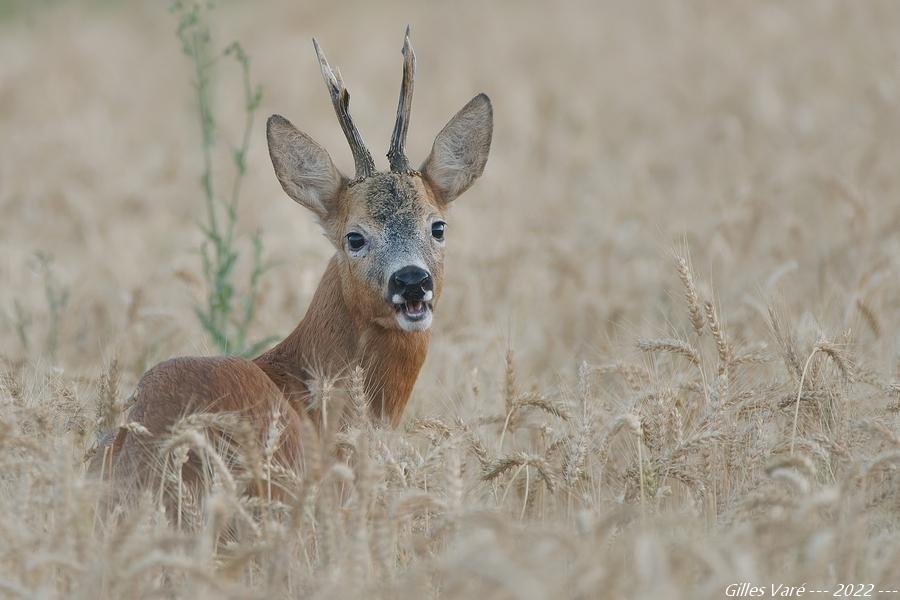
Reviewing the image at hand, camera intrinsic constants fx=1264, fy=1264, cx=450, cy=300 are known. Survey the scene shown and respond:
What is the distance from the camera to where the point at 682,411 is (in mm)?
6262

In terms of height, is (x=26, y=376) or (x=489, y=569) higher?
(x=26, y=376)

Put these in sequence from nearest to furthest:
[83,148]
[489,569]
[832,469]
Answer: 1. [489,569]
2. [832,469]
3. [83,148]

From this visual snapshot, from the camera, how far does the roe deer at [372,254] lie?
21.0 feet

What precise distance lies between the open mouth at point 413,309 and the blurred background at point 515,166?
762mm

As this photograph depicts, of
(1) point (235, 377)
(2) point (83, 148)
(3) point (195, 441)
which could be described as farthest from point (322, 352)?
(2) point (83, 148)

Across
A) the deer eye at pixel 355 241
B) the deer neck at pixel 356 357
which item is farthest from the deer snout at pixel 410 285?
the deer eye at pixel 355 241

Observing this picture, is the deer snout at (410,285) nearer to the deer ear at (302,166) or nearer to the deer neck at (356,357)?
the deer neck at (356,357)

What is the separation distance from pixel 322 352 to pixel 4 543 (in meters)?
2.50

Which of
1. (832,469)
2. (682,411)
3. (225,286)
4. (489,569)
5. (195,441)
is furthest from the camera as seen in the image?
(225,286)

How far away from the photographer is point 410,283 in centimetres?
634

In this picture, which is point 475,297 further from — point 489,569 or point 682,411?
point 489,569

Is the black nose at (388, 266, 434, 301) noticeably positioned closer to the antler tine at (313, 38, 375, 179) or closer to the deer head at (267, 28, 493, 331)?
the deer head at (267, 28, 493, 331)

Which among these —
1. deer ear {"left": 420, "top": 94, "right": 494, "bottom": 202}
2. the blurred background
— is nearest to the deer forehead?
deer ear {"left": 420, "top": 94, "right": 494, "bottom": 202}

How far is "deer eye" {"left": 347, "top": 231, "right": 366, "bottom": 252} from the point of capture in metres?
6.72
